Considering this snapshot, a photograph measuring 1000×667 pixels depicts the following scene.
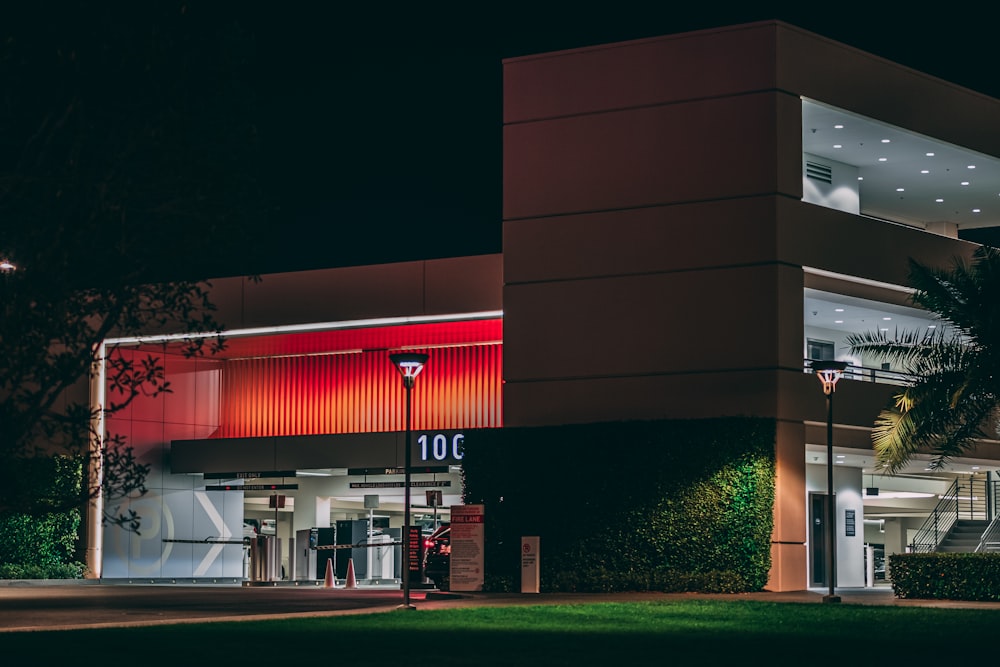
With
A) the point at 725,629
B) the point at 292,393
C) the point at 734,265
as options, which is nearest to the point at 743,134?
the point at 734,265

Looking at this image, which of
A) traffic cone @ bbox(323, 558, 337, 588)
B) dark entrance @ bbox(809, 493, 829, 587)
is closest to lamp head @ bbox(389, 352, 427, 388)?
dark entrance @ bbox(809, 493, 829, 587)

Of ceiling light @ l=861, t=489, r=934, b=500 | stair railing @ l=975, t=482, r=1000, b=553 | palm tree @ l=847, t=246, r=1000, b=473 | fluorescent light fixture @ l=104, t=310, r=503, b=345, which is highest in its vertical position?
fluorescent light fixture @ l=104, t=310, r=503, b=345

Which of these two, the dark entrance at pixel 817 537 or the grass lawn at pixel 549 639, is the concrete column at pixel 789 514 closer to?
the dark entrance at pixel 817 537

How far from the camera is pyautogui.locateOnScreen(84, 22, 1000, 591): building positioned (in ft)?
114

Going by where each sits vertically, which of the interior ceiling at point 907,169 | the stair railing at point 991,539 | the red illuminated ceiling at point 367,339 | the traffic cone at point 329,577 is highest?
the interior ceiling at point 907,169

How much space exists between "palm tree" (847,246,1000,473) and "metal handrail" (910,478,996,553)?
12041 millimetres

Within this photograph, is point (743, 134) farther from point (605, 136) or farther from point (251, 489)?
point (251, 489)

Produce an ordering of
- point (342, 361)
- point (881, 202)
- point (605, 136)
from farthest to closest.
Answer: point (342, 361) < point (881, 202) < point (605, 136)

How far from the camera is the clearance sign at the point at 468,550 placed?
34.7 meters

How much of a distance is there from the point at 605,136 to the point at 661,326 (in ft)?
14.6

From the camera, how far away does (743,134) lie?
35062 millimetres

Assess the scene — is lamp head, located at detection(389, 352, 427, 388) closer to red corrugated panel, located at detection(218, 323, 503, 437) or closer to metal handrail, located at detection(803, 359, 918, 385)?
metal handrail, located at detection(803, 359, 918, 385)

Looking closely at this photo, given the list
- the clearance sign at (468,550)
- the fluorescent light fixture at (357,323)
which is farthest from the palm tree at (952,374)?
the fluorescent light fixture at (357,323)

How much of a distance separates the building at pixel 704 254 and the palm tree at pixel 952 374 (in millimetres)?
2315
